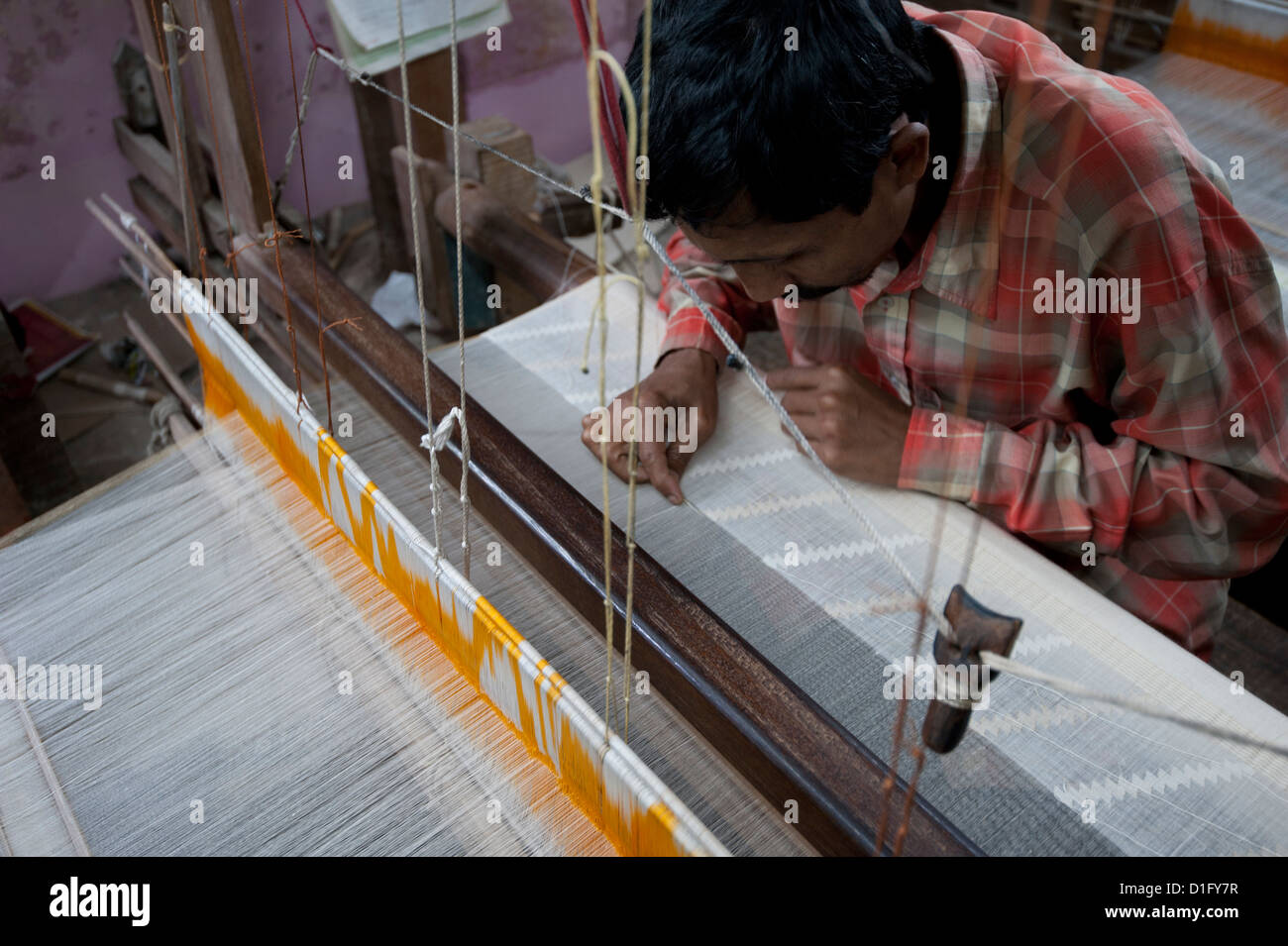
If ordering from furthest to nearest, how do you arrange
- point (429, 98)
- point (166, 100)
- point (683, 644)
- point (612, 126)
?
point (429, 98)
point (166, 100)
point (683, 644)
point (612, 126)

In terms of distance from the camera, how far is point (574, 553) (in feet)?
3.58

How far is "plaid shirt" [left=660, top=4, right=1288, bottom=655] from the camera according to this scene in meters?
1.06

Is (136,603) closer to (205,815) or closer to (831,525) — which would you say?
(205,815)

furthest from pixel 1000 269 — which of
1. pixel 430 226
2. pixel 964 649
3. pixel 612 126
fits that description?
pixel 430 226

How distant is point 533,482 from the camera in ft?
3.86

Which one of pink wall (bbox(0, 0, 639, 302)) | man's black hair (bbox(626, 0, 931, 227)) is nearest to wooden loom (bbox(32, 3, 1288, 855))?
man's black hair (bbox(626, 0, 931, 227))

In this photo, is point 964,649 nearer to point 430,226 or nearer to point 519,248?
point 519,248

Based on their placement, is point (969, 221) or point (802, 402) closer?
point (969, 221)

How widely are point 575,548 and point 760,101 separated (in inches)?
19.5

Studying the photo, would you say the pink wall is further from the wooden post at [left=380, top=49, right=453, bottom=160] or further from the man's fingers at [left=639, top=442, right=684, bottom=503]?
the man's fingers at [left=639, top=442, right=684, bottom=503]

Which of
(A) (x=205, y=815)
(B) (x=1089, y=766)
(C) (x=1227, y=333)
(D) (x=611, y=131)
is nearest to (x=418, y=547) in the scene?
(A) (x=205, y=815)

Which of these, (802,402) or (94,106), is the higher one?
(802,402)
